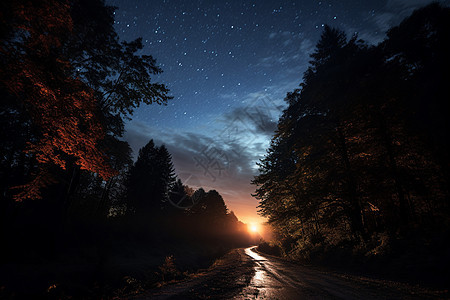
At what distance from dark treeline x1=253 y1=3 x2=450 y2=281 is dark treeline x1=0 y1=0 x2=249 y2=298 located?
935 centimetres

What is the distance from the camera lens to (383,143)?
32.0ft

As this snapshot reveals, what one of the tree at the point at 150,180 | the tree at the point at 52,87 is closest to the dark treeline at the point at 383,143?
the tree at the point at 52,87

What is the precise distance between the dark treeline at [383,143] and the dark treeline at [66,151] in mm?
9350

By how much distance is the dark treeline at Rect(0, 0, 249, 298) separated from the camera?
425 cm

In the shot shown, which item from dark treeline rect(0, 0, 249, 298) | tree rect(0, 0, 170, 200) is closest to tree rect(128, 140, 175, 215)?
dark treeline rect(0, 0, 249, 298)

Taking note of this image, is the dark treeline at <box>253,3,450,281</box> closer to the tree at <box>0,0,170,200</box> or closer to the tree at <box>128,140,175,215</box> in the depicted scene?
the tree at <box>0,0,170,200</box>

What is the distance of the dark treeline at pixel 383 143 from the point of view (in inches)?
271

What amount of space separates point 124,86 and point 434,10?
14.5 meters

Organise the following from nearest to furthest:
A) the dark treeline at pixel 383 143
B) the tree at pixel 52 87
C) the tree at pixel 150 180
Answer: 1. the tree at pixel 52 87
2. the dark treeline at pixel 383 143
3. the tree at pixel 150 180

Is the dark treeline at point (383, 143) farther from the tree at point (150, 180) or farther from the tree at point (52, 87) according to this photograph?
the tree at point (150, 180)

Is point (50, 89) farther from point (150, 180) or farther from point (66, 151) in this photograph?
point (150, 180)

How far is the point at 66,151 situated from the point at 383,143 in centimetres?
1431

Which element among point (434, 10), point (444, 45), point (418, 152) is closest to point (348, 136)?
point (418, 152)

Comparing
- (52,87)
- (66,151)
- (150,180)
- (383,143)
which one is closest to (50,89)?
(52,87)
